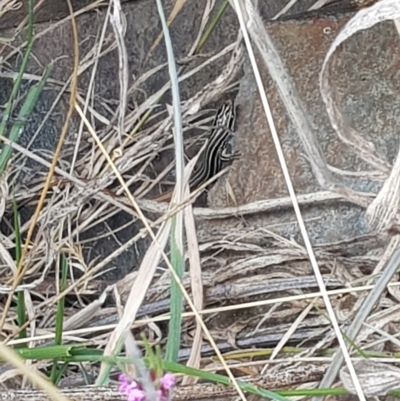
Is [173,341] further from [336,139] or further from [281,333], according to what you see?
[336,139]

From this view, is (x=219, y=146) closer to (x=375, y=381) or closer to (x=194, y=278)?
(x=194, y=278)

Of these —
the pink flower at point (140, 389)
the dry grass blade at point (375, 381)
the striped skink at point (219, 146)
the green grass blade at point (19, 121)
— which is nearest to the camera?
the pink flower at point (140, 389)

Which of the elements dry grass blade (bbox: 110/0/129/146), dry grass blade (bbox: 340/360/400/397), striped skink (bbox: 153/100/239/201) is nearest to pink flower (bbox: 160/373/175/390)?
dry grass blade (bbox: 340/360/400/397)

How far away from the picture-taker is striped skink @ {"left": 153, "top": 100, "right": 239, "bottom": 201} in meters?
1.40

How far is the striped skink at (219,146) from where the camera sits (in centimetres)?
140

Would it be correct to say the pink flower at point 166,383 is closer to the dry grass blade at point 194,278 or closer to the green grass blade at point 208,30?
the dry grass blade at point 194,278

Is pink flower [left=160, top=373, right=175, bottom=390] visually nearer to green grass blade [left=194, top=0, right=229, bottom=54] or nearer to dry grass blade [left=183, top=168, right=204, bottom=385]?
dry grass blade [left=183, top=168, right=204, bottom=385]

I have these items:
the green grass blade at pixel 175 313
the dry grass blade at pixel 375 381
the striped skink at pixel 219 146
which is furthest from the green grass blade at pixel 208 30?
the dry grass blade at pixel 375 381

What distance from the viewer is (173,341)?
0.80 metres

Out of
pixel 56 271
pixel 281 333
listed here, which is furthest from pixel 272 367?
pixel 56 271

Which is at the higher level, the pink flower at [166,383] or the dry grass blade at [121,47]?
the dry grass blade at [121,47]

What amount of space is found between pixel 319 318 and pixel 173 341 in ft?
0.96

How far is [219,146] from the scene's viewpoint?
1433 mm

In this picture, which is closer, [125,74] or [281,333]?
[281,333]
